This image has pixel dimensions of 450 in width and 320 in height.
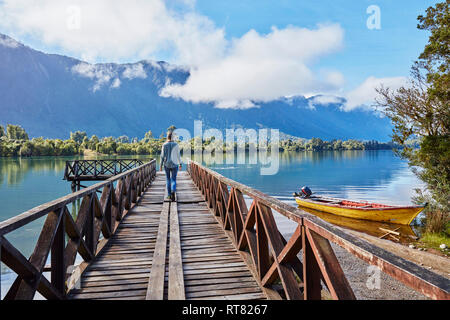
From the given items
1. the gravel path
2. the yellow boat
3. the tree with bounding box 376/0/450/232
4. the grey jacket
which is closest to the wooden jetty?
the grey jacket

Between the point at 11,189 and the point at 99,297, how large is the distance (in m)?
33.5

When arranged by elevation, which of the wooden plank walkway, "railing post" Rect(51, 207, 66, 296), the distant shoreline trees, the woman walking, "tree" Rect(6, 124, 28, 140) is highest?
"tree" Rect(6, 124, 28, 140)

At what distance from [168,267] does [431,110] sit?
40.0 ft

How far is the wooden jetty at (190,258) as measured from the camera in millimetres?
1911

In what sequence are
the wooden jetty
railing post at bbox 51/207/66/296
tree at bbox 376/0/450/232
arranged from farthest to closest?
tree at bbox 376/0/450/232, railing post at bbox 51/207/66/296, the wooden jetty

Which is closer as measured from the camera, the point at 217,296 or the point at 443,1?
the point at 217,296

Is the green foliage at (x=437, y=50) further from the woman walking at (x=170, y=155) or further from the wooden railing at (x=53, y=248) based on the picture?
the wooden railing at (x=53, y=248)

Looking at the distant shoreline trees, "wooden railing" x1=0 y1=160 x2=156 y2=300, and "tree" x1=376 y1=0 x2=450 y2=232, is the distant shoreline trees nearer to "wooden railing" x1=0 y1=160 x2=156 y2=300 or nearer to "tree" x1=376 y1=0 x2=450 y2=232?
"tree" x1=376 y1=0 x2=450 y2=232

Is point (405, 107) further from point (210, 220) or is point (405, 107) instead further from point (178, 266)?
point (178, 266)

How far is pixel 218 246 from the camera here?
15.4ft

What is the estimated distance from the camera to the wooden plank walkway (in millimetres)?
3146

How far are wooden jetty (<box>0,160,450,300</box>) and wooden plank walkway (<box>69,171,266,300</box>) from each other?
0.01m
